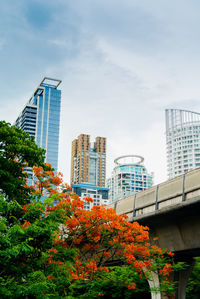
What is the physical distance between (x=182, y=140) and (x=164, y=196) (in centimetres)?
16261

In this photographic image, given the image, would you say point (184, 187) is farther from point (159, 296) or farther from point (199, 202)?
point (159, 296)

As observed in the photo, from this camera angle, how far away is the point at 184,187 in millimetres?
15102

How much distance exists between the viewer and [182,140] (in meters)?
174

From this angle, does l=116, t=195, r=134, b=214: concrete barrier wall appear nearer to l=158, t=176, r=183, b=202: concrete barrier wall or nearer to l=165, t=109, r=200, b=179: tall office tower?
l=158, t=176, r=183, b=202: concrete barrier wall

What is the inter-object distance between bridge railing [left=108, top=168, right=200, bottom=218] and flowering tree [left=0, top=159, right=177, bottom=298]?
1835mm

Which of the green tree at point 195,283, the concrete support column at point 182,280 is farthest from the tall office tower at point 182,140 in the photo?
Result: the concrete support column at point 182,280

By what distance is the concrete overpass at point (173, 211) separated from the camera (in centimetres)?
1473

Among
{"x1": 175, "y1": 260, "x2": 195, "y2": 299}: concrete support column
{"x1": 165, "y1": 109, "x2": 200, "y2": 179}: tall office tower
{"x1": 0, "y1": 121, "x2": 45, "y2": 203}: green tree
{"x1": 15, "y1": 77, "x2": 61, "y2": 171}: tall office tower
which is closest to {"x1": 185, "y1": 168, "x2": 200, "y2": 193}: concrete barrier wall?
{"x1": 0, "y1": 121, "x2": 45, "y2": 203}: green tree

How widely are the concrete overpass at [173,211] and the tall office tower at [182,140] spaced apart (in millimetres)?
153997

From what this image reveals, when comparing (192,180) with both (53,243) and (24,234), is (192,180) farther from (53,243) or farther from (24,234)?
(24,234)

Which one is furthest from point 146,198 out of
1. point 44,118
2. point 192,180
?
point 44,118

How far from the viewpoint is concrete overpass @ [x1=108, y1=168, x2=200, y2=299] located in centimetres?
1473

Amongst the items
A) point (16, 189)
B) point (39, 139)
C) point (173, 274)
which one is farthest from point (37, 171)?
point (39, 139)

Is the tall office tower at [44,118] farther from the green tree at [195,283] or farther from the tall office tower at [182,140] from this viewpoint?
the green tree at [195,283]
